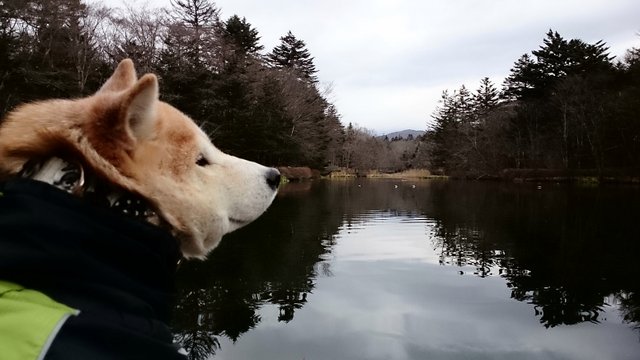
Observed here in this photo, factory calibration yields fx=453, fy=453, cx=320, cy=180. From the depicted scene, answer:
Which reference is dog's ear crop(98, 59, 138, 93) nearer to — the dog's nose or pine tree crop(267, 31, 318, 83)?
the dog's nose

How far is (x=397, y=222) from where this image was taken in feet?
55.7

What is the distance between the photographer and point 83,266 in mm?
1280

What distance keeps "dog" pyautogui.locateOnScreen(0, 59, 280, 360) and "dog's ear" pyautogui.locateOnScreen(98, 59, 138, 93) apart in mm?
406

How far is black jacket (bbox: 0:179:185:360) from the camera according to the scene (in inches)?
44.8

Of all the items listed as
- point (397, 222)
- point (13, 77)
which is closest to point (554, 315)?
point (397, 222)

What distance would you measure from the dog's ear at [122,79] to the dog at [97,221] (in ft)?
1.33

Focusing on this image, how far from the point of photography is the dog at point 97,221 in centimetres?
112

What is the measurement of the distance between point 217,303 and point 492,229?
1075 centimetres

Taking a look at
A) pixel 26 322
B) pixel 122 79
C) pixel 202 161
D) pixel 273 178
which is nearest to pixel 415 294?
pixel 273 178

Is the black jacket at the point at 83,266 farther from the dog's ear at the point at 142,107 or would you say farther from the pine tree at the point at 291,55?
the pine tree at the point at 291,55

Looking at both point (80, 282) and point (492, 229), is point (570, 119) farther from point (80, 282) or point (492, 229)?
point (80, 282)

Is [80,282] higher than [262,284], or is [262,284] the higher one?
[80,282]

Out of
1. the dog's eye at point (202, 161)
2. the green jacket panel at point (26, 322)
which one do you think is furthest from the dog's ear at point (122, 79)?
the green jacket panel at point (26, 322)

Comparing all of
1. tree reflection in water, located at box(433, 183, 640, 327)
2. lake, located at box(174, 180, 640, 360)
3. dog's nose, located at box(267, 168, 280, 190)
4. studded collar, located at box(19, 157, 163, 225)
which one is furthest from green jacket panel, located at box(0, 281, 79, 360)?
tree reflection in water, located at box(433, 183, 640, 327)
